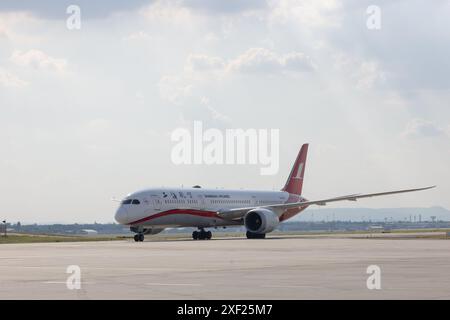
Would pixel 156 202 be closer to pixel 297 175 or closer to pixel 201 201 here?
pixel 201 201

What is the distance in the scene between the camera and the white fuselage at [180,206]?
67.4m

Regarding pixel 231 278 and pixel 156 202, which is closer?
pixel 231 278

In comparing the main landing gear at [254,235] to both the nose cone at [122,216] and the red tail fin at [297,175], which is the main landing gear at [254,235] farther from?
the red tail fin at [297,175]

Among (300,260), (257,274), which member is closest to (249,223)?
(300,260)

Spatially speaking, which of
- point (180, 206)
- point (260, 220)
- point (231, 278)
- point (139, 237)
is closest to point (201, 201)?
point (180, 206)

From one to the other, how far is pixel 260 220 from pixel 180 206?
6803mm

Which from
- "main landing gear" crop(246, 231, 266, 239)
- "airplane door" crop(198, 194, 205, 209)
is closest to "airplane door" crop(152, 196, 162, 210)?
"airplane door" crop(198, 194, 205, 209)

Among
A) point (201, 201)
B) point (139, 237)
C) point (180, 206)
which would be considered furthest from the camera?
point (201, 201)

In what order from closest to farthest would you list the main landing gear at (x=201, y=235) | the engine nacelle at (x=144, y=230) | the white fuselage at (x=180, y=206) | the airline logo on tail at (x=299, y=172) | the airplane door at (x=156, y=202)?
the white fuselage at (x=180, y=206) < the airplane door at (x=156, y=202) < the engine nacelle at (x=144, y=230) < the main landing gear at (x=201, y=235) < the airline logo on tail at (x=299, y=172)

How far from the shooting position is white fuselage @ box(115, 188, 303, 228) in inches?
2655

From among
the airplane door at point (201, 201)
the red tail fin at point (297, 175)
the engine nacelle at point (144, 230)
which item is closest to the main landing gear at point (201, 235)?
the airplane door at point (201, 201)

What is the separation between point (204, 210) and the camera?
73125mm
